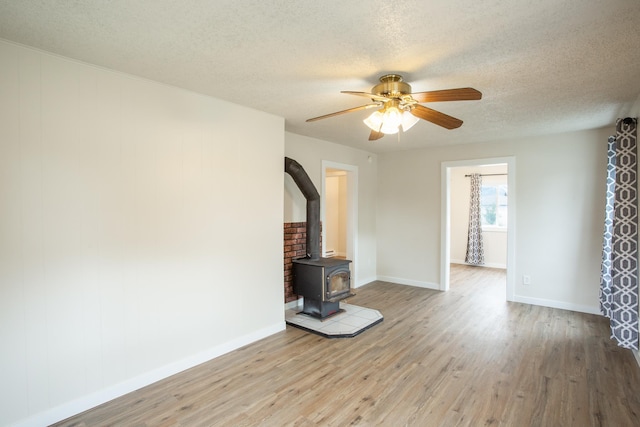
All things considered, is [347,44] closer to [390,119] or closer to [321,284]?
[390,119]

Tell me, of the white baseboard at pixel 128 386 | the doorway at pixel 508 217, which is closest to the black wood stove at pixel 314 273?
the white baseboard at pixel 128 386

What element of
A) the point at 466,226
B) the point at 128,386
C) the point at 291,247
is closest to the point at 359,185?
the point at 291,247

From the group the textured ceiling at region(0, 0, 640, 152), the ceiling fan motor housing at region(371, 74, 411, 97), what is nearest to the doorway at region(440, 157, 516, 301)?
the textured ceiling at region(0, 0, 640, 152)

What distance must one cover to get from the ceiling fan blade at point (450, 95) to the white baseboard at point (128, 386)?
9.06 feet

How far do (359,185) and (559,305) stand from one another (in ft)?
11.1

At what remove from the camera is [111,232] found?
7.95ft

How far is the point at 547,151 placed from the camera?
14.9ft

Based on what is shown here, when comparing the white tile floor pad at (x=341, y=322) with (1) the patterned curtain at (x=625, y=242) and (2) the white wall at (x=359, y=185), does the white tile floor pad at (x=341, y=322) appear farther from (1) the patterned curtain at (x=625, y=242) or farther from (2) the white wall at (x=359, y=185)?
(1) the patterned curtain at (x=625, y=242)

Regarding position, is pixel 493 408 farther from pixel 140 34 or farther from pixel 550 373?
pixel 140 34

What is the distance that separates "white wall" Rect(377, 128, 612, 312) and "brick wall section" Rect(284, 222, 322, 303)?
2328mm

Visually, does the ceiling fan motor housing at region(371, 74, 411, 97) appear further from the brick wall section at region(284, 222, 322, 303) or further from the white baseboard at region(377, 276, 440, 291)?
the white baseboard at region(377, 276, 440, 291)

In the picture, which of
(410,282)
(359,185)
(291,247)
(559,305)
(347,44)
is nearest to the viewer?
(347,44)

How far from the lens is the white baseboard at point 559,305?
170 inches

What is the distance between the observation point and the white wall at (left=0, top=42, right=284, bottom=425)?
205cm
